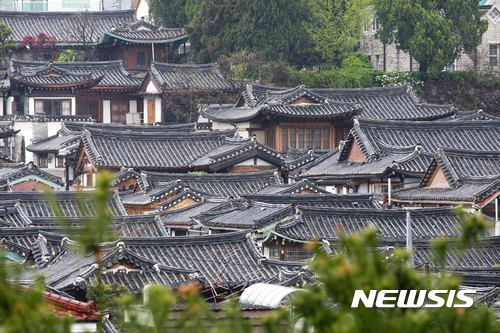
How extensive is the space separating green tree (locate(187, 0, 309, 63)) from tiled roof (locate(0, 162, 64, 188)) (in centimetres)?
1765

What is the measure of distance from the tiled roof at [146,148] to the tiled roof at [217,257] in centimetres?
1426

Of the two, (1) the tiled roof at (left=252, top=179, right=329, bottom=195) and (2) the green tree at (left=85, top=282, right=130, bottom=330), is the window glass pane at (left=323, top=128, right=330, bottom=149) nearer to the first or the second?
(1) the tiled roof at (left=252, top=179, right=329, bottom=195)

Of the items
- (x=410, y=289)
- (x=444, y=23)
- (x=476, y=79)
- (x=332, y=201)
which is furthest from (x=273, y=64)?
(x=410, y=289)

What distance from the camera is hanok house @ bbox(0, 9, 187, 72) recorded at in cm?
5247

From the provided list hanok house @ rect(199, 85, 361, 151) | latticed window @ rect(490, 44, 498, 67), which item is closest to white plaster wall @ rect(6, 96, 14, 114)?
hanok house @ rect(199, 85, 361, 151)

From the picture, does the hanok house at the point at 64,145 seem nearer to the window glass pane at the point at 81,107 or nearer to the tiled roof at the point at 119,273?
the window glass pane at the point at 81,107

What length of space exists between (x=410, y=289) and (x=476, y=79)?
4957 cm

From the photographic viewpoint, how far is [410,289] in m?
3.60

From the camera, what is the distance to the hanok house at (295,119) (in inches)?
1451

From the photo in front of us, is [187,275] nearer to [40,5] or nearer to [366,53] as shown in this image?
[366,53]

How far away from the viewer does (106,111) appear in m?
48.6

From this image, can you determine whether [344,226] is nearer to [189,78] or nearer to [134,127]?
[134,127]

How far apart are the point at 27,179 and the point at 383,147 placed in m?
16.6

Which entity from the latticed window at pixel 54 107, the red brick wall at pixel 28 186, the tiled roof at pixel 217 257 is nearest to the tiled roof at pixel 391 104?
the red brick wall at pixel 28 186
